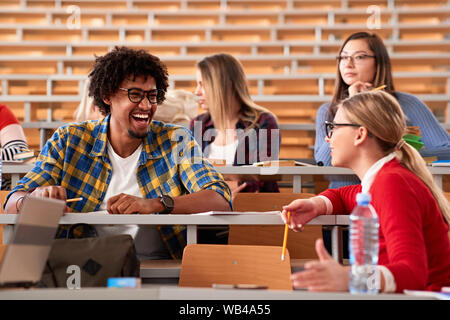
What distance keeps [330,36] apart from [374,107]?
174 inches

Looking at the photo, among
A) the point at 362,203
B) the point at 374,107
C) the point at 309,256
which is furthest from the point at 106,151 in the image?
the point at 362,203

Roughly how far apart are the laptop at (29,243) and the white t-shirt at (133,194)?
0.77m

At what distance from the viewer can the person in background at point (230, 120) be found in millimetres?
3318

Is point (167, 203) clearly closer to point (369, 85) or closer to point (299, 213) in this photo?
point (299, 213)

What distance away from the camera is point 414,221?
4.65ft

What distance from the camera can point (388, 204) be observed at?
146cm

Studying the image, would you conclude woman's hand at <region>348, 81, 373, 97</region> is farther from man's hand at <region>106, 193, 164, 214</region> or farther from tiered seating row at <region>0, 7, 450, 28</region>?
tiered seating row at <region>0, 7, 450, 28</region>

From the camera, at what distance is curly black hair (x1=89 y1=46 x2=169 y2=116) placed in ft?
7.61

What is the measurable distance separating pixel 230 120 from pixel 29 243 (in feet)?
7.55

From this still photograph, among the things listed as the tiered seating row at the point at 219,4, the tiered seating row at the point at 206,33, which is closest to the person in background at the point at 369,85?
the tiered seating row at the point at 206,33

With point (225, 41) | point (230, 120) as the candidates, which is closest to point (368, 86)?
point (230, 120)

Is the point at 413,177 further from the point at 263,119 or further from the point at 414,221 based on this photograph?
the point at 263,119

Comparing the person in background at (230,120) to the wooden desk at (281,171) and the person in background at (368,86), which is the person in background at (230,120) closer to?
the person in background at (368,86)
